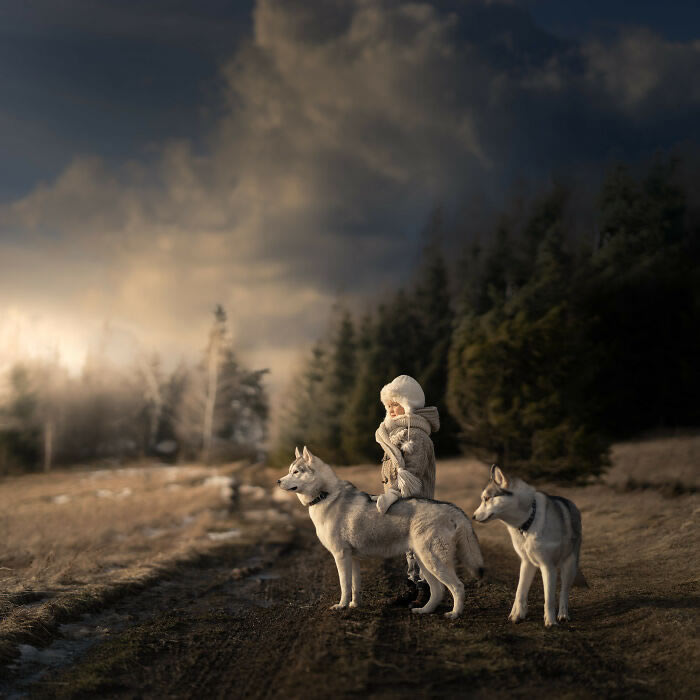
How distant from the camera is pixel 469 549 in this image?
23.5 feet

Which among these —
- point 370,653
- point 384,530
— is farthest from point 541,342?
point 370,653

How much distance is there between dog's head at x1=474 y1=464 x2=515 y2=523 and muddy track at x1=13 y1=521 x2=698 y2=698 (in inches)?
46.1

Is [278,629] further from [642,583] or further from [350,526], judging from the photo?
[642,583]

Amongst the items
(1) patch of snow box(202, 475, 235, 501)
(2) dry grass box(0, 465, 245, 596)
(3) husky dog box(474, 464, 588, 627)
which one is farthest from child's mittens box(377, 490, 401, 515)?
(1) patch of snow box(202, 475, 235, 501)

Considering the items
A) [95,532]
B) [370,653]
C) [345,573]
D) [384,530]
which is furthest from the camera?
[95,532]

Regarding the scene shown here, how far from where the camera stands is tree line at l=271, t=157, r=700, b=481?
21.6 m

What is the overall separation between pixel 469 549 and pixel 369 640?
5.00 feet

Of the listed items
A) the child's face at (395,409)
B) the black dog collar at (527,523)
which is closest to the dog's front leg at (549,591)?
the black dog collar at (527,523)

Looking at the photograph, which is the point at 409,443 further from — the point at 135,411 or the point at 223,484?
the point at 135,411

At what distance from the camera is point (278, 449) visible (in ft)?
151

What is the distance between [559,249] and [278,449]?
22816 mm

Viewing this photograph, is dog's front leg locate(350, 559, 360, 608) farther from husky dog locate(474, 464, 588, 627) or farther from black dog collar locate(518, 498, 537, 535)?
black dog collar locate(518, 498, 537, 535)

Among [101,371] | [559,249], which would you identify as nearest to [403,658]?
[559,249]

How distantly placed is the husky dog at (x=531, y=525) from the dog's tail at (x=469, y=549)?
357 millimetres
